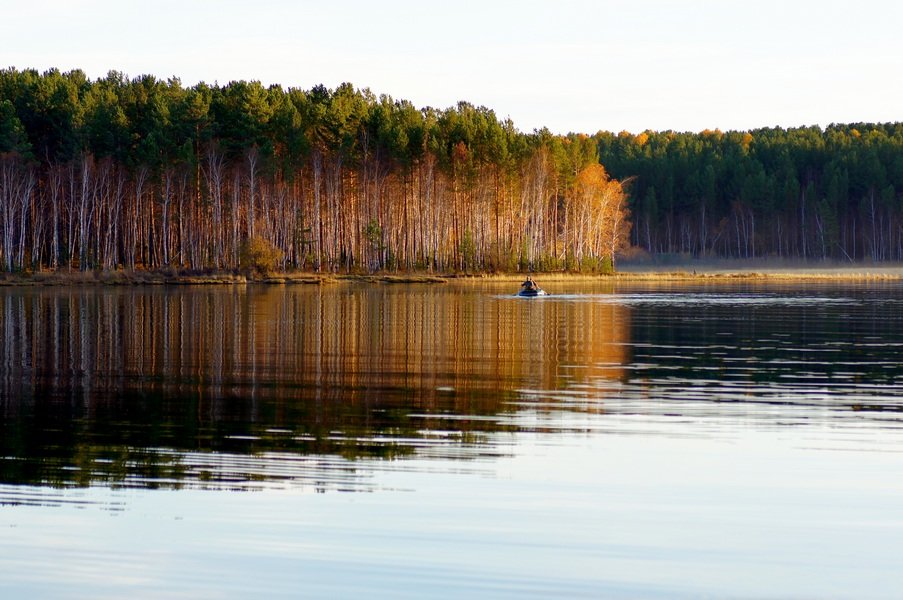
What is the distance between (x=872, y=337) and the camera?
40.3m

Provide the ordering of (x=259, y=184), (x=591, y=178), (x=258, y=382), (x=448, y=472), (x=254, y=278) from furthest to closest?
(x=591, y=178) < (x=259, y=184) < (x=254, y=278) < (x=258, y=382) < (x=448, y=472)

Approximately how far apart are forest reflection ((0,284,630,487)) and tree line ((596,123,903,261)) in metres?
134

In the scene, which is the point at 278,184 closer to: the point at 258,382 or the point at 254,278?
the point at 254,278

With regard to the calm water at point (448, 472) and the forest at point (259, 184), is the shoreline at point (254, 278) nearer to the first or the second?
the forest at point (259, 184)

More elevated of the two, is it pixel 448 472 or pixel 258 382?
pixel 258 382

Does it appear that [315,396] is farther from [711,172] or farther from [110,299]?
[711,172]

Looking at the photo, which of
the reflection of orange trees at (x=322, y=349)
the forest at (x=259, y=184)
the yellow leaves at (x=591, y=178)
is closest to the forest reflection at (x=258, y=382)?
the reflection of orange trees at (x=322, y=349)

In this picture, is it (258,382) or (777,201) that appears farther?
(777,201)

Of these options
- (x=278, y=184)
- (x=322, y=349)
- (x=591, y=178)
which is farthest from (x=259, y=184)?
(x=322, y=349)

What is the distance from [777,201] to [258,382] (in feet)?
549

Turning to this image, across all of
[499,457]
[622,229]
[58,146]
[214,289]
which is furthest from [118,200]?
[499,457]

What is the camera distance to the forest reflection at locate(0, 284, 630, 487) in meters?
16.9

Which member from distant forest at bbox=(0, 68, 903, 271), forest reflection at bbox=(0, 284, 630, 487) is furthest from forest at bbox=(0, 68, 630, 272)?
forest reflection at bbox=(0, 284, 630, 487)

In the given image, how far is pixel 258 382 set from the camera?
2602 cm
